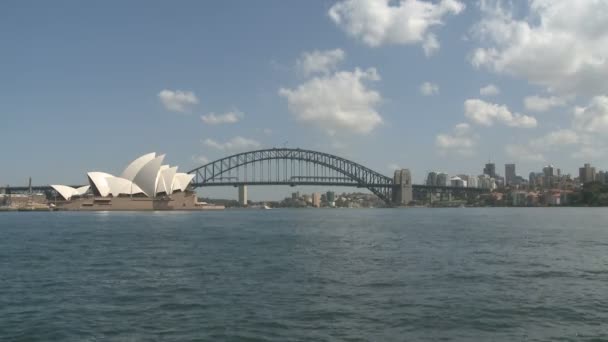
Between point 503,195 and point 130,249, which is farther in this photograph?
point 503,195

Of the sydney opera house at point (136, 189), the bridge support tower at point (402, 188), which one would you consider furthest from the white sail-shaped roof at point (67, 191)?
the bridge support tower at point (402, 188)

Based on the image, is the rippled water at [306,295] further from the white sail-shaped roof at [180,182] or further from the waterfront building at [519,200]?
the waterfront building at [519,200]

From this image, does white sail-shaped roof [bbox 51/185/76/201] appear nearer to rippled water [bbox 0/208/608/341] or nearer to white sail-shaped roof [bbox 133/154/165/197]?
white sail-shaped roof [bbox 133/154/165/197]

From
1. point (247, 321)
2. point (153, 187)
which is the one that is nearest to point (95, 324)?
point (247, 321)

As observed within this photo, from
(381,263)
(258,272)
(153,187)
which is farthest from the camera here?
(153,187)

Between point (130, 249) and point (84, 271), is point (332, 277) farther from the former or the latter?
point (130, 249)

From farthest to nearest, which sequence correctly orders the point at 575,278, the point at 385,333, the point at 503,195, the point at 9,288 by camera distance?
the point at 503,195 < the point at 575,278 < the point at 9,288 < the point at 385,333
